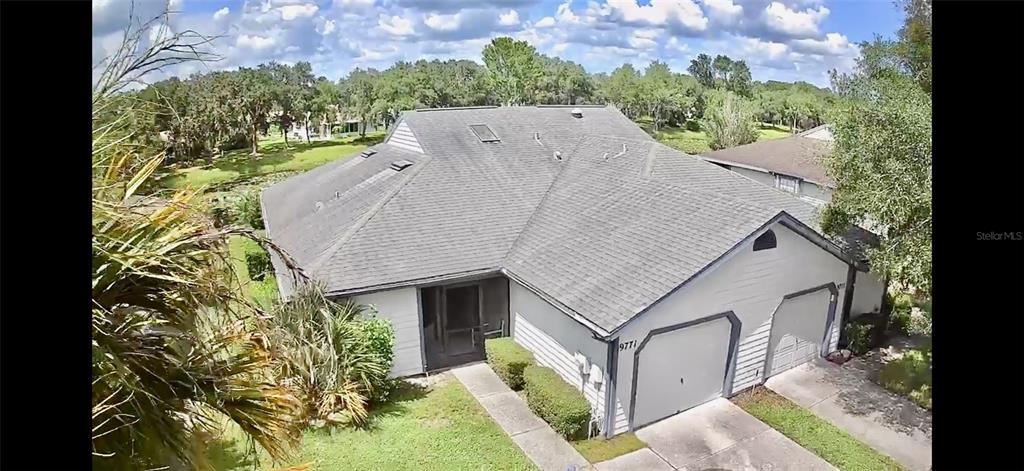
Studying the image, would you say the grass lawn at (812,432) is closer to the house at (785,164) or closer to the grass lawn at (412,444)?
the grass lawn at (412,444)

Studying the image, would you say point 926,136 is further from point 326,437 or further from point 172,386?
point 326,437

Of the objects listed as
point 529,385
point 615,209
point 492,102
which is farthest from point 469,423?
point 492,102

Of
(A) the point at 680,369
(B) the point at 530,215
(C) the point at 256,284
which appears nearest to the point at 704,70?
(B) the point at 530,215

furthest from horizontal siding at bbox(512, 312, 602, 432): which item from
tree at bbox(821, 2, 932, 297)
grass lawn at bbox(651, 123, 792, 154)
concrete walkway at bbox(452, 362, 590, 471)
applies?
grass lawn at bbox(651, 123, 792, 154)

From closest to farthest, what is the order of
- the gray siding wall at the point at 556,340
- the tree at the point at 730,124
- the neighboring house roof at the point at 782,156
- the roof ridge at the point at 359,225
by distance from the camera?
the gray siding wall at the point at 556,340 < the roof ridge at the point at 359,225 < the neighboring house roof at the point at 782,156 < the tree at the point at 730,124

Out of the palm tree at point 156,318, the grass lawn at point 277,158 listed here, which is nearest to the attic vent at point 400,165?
the palm tree at point 156,318
